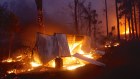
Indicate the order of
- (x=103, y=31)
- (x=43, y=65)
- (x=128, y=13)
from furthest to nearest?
1. (x=103, y=31)
2. (x=128, y=13)
3. (x=43, y=65)

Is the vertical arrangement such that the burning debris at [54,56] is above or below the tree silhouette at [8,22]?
below

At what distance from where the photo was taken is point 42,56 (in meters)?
19.1

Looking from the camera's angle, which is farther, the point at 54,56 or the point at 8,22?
the point at 8,22

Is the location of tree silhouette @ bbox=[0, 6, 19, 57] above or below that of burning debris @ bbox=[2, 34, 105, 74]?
above

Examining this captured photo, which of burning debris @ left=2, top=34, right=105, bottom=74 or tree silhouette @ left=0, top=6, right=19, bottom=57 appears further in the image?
tree silhouette @ left=0, top=6, right=19, bottom=57

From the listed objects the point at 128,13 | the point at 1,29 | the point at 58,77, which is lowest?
the point at 58,77

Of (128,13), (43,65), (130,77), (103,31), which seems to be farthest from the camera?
(103,31)

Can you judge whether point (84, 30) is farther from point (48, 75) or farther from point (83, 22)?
point (48, 75)

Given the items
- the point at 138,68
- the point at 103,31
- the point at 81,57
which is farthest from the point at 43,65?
the point at 103,31

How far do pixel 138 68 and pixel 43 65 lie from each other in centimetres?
696

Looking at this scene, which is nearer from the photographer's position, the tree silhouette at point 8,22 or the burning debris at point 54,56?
the burning debris at point 54,56

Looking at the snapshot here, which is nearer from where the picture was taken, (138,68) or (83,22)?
(138,68)

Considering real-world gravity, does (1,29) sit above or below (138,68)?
above

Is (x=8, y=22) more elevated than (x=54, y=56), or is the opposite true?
(x=8, y=22)
